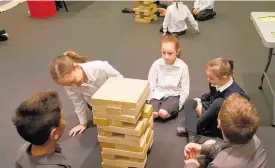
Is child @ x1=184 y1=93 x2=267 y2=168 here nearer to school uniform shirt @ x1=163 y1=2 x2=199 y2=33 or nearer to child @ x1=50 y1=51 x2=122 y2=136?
child @ x1=50 y1=51 x2=122 y2=136

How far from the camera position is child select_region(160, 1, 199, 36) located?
4.32 m

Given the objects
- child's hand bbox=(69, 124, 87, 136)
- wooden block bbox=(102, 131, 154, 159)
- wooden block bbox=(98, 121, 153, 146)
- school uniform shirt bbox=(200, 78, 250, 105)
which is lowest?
child's hand bbox=(69, 124, 87, 136)

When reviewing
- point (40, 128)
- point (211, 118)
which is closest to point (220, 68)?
point (211, 118)

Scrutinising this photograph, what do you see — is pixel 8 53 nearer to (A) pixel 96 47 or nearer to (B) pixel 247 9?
(A) pixel 96 47

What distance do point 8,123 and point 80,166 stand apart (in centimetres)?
89

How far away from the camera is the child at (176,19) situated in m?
4.32

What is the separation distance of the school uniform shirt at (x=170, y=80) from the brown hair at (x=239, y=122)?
3.59 ft

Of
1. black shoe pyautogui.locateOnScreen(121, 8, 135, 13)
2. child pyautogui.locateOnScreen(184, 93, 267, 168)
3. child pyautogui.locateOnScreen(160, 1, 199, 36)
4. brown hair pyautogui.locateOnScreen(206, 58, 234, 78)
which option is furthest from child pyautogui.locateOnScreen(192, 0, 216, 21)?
child pyautogui.locateOnScreen(184, 93, 267, 168)

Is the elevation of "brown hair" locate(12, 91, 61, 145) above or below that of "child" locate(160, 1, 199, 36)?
above

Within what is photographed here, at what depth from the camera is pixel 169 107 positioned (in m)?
2.63

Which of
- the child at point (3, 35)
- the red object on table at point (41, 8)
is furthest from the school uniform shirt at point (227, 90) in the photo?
the red object on table at point (41, 8)

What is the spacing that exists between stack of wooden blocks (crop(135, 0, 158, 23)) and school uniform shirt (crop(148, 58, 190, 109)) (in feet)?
7.43

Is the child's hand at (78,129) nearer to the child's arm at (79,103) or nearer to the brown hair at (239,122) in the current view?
the child's arm at (79,103)

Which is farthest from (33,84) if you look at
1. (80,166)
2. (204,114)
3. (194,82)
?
(204,114)
